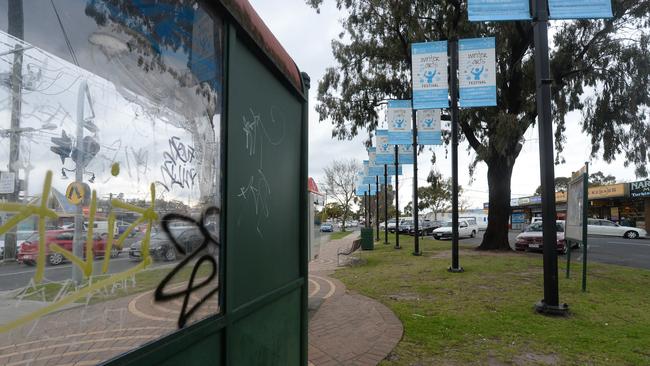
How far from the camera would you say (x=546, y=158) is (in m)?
6.80

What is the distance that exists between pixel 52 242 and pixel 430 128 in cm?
1439

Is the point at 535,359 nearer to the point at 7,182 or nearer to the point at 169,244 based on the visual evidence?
the point at 169,244

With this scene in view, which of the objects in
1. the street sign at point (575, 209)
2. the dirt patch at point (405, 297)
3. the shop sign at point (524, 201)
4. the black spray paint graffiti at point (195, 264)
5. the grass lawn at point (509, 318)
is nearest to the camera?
the black spray paint graffiti at point (195, 264)

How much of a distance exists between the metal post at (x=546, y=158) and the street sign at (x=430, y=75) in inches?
149

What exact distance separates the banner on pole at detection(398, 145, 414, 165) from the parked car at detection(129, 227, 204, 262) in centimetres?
1820

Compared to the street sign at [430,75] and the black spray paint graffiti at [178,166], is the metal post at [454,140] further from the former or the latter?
the black spray paint graffiti at [178,166]

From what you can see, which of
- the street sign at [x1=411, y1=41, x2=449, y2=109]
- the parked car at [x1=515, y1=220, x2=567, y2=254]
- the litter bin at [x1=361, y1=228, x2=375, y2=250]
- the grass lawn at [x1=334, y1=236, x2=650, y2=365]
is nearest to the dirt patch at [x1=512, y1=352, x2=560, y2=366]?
the grass lawn at [x1=334, y1=236, x2=650, y2=365]

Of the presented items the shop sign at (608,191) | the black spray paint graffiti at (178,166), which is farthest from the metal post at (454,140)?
the shop sign at (608,191)

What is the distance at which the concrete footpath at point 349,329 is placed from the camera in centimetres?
482

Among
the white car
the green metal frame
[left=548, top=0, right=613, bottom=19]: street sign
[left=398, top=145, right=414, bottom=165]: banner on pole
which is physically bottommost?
the white car

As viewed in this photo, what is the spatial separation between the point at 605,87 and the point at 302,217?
1677cm

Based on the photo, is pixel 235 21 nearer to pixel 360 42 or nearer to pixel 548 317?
pixel 548 317

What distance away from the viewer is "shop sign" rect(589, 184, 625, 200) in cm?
3915

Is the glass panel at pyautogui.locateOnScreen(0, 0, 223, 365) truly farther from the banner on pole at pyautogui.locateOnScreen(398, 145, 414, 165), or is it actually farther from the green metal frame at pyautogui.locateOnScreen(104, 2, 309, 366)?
the banner on pole at pyautogui.locateOnScreen(398, 145, 414, 165)
